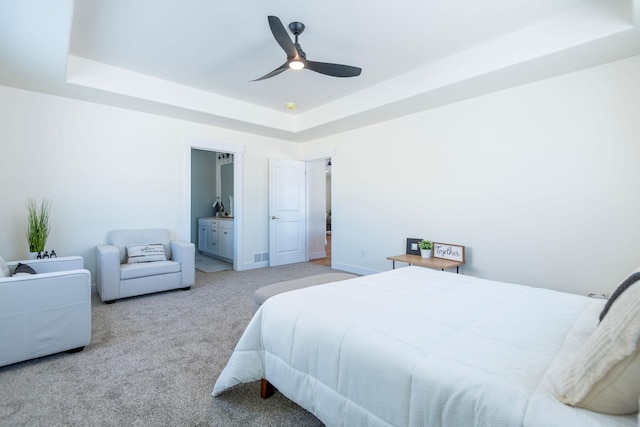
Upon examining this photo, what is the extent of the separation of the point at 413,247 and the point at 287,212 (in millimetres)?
2576

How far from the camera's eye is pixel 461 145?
368 centimetres

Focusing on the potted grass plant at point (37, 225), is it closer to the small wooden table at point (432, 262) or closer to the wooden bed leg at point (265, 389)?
the wooden bed leg at point (265, 389)

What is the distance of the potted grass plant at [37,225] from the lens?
326cm

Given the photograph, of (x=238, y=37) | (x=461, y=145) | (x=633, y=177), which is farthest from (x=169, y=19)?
(x=633, y=177)

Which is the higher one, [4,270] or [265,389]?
[4,270]

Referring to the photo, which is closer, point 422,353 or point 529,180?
point 422,353

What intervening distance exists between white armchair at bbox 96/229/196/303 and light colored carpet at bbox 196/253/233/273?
1.19m

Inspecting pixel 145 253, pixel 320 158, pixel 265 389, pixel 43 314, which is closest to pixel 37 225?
pixel 145 253

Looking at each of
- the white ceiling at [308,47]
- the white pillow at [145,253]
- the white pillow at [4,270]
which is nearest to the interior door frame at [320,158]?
the white ceiling at [308,47]

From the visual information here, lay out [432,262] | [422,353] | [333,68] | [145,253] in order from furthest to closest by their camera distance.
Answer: [145,253], [432,262], [333,68], [422,353]

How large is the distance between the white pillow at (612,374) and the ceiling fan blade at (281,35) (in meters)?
2.49

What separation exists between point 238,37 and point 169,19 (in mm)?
580

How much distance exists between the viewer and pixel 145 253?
380 centimetres

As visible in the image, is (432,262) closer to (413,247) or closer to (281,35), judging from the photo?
(413,247)
